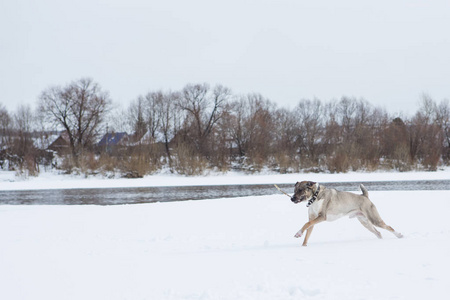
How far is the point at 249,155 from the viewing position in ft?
124

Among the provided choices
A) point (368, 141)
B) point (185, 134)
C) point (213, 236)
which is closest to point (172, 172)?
point (185, 134)

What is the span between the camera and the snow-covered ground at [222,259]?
171 inches

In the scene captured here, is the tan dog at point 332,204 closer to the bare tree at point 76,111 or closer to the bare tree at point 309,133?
the bare tree at point 309,133

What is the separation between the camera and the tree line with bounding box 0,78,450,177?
34656 mm

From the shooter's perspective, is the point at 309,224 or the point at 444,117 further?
the point at 444,117

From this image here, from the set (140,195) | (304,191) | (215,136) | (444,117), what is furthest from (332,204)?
(444,117)

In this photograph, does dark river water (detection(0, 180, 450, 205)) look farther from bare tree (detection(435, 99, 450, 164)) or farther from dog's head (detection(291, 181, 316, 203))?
bare tree (detection(435, 99, 450, 164))

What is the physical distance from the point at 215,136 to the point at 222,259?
3737cm

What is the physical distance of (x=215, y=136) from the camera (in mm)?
43062

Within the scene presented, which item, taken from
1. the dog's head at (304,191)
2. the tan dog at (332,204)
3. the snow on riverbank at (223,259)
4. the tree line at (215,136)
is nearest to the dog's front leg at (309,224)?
the tan dog at (332,204)

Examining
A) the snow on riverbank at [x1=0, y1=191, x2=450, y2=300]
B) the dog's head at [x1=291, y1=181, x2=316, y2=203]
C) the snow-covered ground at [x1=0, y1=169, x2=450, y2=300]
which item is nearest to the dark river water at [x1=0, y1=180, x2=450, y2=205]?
the snow-covered ground at [x1=0, y1=169, x2=450, y2=300]

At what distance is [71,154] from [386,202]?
29975 mm

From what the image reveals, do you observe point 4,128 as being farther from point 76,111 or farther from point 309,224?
point 309,224

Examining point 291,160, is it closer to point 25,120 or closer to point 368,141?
point 368,141
